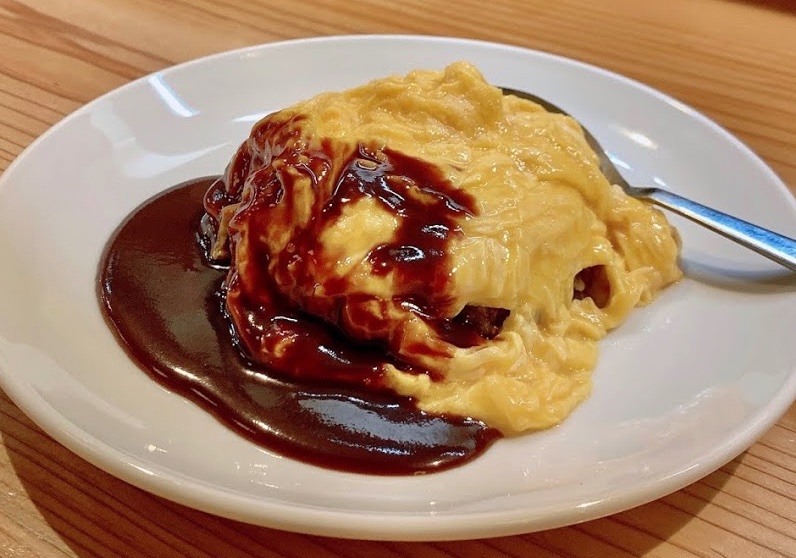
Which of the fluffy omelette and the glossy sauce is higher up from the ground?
the fluffy omelette

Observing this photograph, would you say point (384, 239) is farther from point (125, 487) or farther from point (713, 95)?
point (713, 95)

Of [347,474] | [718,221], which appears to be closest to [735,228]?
[718,221]

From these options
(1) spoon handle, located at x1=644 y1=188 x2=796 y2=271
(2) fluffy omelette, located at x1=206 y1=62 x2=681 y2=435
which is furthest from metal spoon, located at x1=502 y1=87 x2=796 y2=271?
Result: (2) fluffy omelette, located at x1=206 y1=62 x2=681 y2=435

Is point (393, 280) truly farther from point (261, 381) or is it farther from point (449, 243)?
point (261, 381)

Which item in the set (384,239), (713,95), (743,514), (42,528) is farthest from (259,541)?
(713,95)

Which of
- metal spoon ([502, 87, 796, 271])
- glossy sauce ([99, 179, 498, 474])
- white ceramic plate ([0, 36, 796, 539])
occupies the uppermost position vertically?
metal spoon ([502, 87, 796, 271])

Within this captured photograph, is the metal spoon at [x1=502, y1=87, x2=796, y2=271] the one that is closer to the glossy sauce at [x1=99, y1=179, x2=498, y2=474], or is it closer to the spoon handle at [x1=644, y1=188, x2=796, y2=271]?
the spoon handle at [x1=644, y1=188, x2=796, y2=271]
